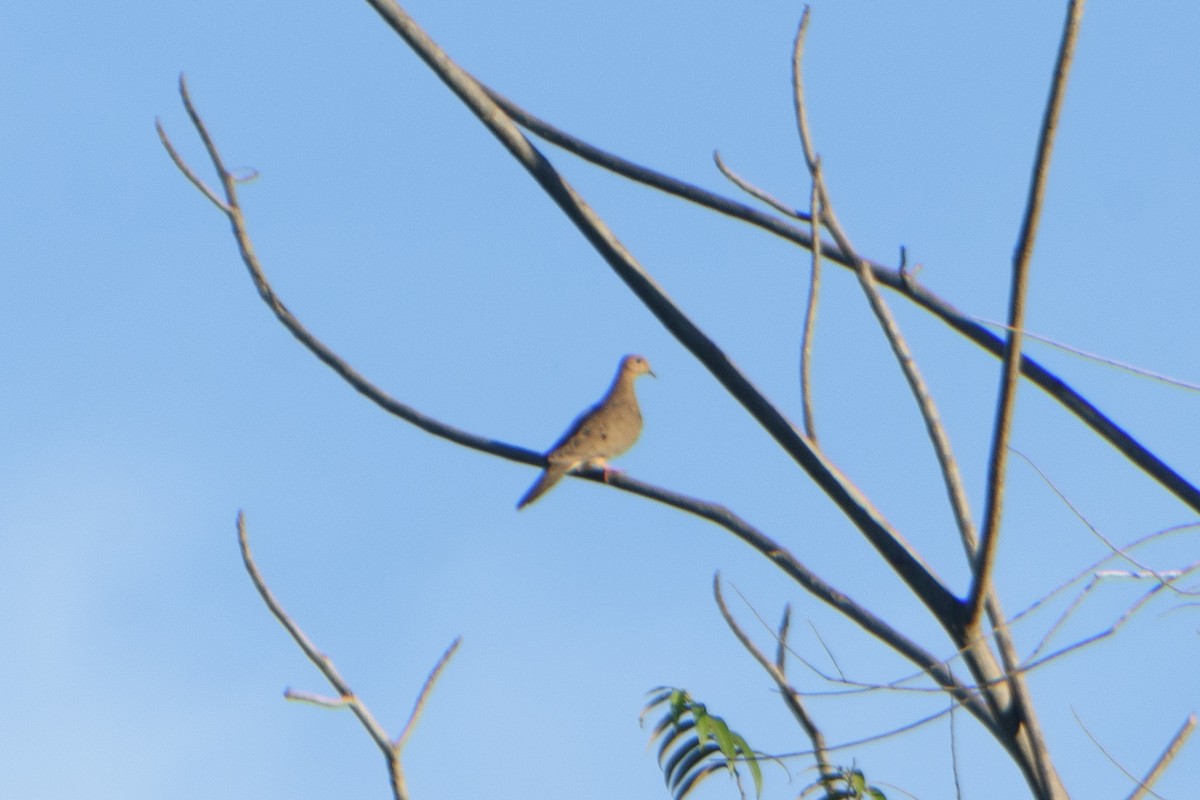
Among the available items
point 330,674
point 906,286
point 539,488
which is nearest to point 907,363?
point 906,286

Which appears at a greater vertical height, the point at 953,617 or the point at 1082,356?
the point at 1082,356

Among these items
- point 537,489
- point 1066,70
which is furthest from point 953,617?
point 537,489

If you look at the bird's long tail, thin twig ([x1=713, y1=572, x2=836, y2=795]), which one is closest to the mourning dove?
the bird's long tail

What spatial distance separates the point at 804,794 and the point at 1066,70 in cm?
159

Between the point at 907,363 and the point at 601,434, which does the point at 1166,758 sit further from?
the point at 601,434

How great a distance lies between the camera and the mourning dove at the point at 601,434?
864 cm

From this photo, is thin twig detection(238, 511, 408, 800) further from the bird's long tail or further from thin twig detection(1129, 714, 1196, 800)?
the bird's long tail

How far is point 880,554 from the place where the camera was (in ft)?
9.48

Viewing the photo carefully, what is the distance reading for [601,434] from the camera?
30.7 feet

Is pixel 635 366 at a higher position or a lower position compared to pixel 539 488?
higher

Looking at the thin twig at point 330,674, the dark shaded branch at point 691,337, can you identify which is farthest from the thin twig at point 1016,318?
the thin twig at point 330,674

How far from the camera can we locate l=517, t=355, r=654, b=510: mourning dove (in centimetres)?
864

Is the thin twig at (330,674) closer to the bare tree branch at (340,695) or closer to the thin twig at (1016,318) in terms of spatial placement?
the bare tree branch at (340,695)

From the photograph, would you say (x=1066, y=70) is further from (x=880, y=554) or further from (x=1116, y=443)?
(x=880, y=554)
